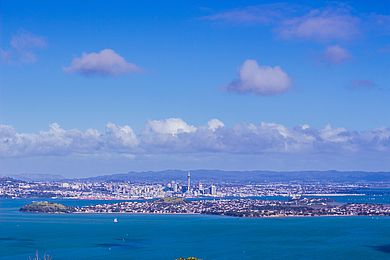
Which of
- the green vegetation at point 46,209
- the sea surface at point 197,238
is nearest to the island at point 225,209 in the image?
the green vegetation at point 46,209

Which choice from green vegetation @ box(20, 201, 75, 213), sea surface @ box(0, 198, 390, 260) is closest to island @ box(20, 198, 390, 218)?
green vegetation @ box(20, 201, 75, 213)

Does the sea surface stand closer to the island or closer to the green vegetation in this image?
the island

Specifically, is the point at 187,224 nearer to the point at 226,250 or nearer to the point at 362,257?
the point at 226,250

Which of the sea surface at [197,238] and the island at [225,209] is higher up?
the island at [225,209]

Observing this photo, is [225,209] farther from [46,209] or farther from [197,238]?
Answer: [197,238]

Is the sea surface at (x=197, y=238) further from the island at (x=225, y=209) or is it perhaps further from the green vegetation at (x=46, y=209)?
the green vegetation at (x=46, y=209)

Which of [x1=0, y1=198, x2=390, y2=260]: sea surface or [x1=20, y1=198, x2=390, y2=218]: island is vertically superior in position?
[x1=20, y1=198, x2=390, y2=218]: island

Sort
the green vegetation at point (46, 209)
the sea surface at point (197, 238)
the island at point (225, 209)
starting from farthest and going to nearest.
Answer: the green vegetation at point (46, 209) → the island at point (225, 209) → the sea surface at point (197, 238)

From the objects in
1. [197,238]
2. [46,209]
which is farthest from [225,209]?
[197,238]

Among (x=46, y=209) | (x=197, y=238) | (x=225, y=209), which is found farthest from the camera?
(x=225, y=209)
